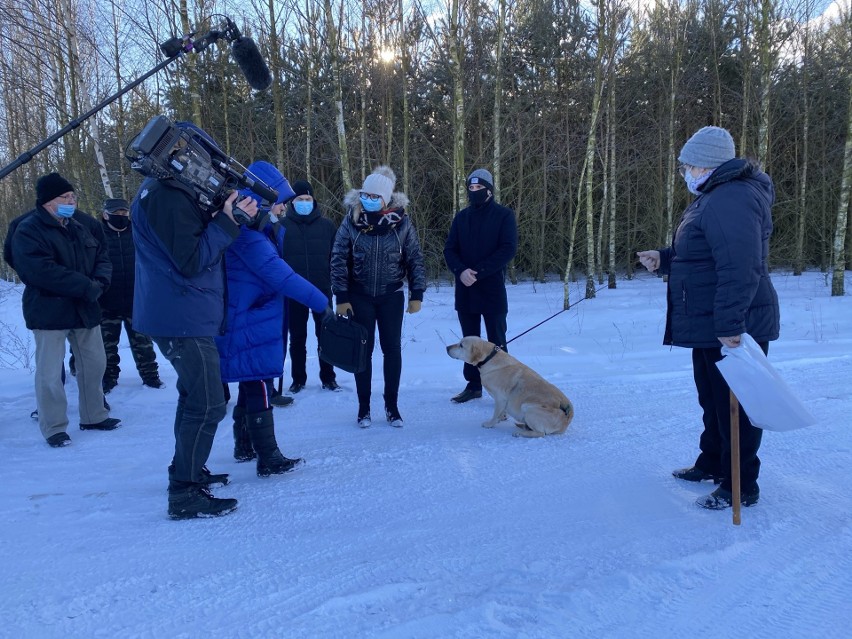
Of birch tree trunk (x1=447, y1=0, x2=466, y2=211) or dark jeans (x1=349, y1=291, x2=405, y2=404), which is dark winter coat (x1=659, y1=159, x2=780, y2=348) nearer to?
dark jeans (x1=349, y1=291, x2=405, y2=404)

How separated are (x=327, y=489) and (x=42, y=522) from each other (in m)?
1.58

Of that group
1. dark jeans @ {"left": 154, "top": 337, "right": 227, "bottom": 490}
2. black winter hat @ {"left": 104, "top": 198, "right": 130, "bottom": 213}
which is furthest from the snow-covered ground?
black winter hat @ {"left": 104, "top": 198, "right": 130, "bottom": 213}

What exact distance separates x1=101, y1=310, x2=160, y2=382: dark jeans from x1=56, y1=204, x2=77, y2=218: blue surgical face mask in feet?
5.59

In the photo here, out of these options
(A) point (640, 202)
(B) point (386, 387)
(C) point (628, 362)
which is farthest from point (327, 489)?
(A) point (640, 202)

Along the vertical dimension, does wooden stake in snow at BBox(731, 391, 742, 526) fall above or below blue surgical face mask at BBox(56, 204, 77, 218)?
below

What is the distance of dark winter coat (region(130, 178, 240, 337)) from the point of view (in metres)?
3.06

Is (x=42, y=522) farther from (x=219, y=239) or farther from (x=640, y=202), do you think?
(x=640, y=202)

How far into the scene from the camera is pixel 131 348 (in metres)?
6.72

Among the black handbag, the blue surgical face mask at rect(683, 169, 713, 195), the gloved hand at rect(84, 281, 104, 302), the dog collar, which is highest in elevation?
the blue surgical face mask at rect(683, 169, 713, 195)

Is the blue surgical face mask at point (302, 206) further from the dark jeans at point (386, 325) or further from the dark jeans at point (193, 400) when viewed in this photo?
the dark jeans at point (193, 400)

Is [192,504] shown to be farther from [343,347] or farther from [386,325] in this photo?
[386,325]

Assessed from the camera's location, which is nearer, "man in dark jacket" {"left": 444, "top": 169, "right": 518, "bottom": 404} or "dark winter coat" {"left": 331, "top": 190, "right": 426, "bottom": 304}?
"dark winter coat" {"left": 331, "top": 190, "right": 426, "bottom": 304}

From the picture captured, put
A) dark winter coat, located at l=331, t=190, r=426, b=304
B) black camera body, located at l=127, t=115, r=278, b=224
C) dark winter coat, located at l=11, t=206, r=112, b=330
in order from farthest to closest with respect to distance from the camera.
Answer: dark winter coat, located at l=331, t=190, r=426, b=304 < dark winter coat, located at l=11, t=206, r=112, b=330 < black camera body, located at l=127, t=115, r=278, b=224

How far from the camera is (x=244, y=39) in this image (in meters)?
5.64
